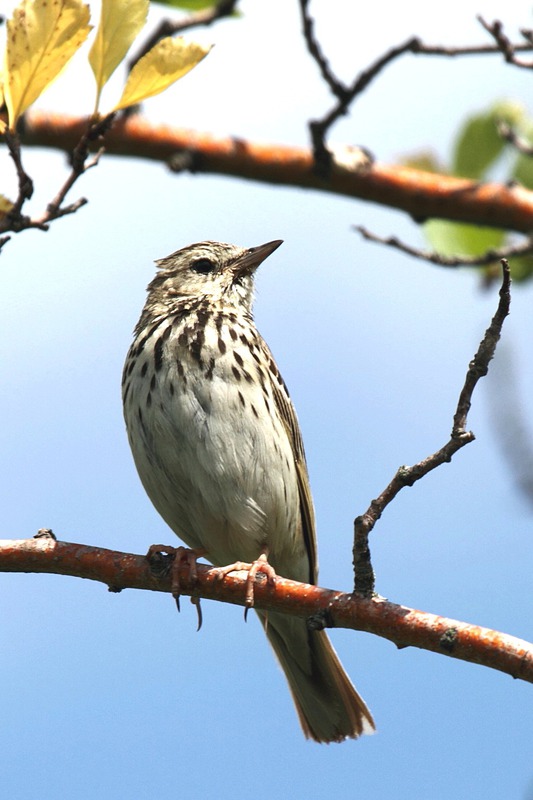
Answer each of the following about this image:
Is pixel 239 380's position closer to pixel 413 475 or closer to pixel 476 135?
pixel 476 135

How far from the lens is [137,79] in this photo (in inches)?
143

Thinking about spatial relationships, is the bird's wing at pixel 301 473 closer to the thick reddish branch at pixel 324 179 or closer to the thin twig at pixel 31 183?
the thick reddish branch at pixel 324 179

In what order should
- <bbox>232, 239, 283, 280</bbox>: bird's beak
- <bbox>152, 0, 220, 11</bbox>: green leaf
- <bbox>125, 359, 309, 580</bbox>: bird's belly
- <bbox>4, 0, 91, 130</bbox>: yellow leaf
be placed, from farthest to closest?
<bbox>232, 239, 283, 280</bbox>: bird's beak
<bbox>125, 359, 309, 580</bbox>: bird's belly
<bbox>152, 0, 220, 11</bbox>: green leaf
<bbox>4, 0, 91, 130</bbox>: yellow leaf

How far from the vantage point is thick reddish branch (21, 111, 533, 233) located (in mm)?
5809

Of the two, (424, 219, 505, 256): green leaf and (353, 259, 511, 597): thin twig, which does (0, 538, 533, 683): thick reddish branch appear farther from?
(424, 219, 505, 256): green leaf

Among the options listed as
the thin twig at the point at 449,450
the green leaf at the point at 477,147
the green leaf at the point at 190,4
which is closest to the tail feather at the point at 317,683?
the thin twig at the point at 449,450

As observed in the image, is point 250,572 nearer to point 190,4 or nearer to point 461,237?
point 461,237

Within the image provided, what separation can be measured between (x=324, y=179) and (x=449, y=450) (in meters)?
2.62

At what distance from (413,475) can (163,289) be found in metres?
4.01

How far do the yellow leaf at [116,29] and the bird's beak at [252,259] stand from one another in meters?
3.55

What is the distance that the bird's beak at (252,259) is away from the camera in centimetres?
705

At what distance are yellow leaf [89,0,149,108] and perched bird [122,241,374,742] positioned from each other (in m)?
2.52

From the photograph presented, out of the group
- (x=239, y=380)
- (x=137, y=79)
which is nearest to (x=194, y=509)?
(x=239, y=380)

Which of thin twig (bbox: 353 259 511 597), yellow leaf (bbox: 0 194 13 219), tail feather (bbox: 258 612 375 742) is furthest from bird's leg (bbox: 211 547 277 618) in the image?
yellow leaf (bbox: 0 194 13 219)
